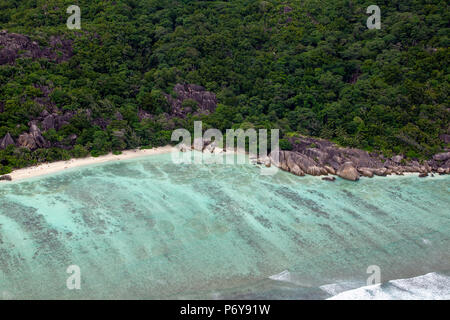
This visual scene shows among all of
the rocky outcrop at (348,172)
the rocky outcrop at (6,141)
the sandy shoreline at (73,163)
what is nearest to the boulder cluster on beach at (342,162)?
the rocky outcrop at (348,172)

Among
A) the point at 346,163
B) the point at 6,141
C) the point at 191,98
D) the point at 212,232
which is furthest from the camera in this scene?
the point at 191,98

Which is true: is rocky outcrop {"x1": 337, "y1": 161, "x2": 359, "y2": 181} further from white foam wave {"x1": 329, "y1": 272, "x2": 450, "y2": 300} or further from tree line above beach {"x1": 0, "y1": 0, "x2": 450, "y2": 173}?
white foam wave {"x1": 329, "y1": 272, "x2": 450, "y2": 300}

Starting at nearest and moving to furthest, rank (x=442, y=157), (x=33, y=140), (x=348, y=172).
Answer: (x=33, y=140) → (x=348, y=172) → (x=442, y=157)

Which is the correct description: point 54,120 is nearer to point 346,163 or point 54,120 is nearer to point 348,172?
point 346,163

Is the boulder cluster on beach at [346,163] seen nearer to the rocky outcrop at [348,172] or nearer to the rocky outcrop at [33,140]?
the rocky outcrop at [348,172]

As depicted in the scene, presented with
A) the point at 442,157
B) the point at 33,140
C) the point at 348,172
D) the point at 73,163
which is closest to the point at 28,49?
the point at 33,140
